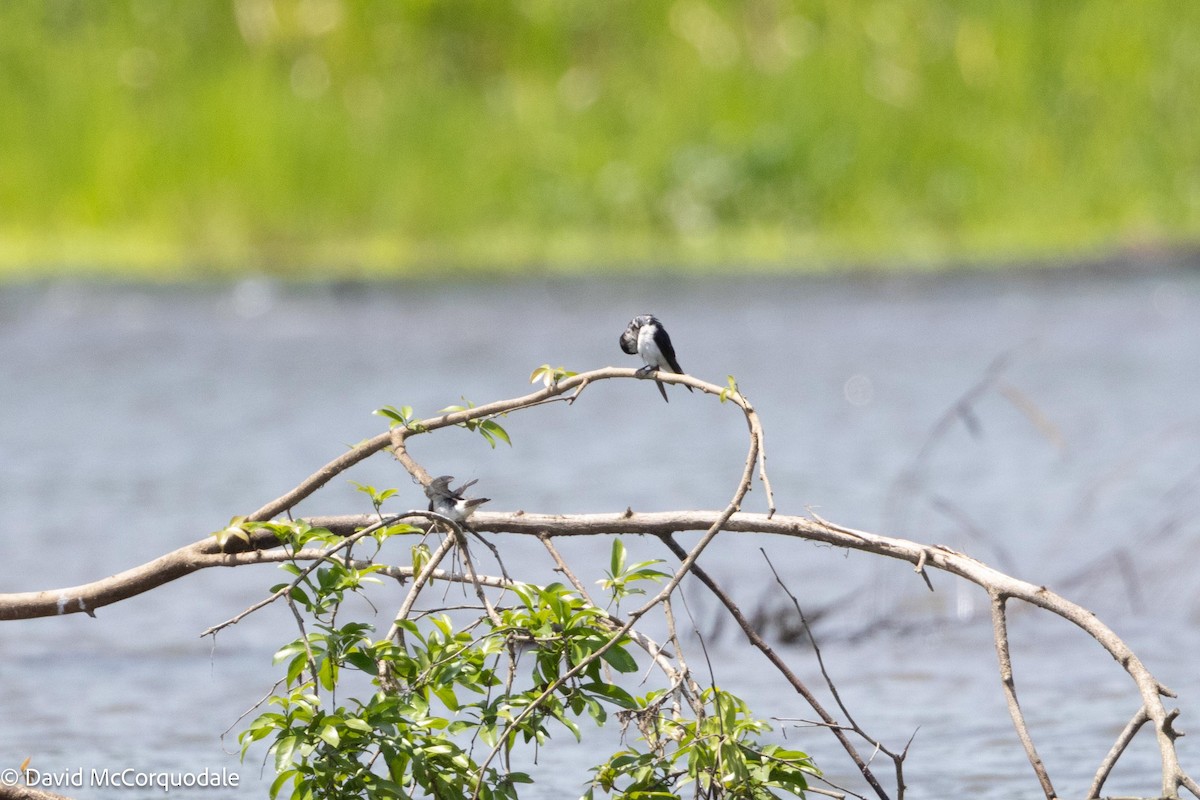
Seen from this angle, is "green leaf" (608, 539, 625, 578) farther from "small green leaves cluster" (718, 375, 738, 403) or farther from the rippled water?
the rippled water

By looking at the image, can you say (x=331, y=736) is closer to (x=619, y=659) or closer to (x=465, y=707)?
Answer: (x=465, y=707)

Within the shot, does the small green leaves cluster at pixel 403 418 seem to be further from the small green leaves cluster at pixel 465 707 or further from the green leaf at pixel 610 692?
the green leaf at pixel 610 692

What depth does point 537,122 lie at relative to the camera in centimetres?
1833

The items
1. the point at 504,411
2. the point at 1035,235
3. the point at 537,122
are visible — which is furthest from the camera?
the point at 537,122

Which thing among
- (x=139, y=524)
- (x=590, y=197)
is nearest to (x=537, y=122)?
(x=590, y=197)

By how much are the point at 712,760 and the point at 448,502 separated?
69 centimetres

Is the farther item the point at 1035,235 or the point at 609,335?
the point at 1035,235

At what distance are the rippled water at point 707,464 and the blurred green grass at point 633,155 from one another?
1059 mm

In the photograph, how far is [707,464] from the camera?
9891 mm

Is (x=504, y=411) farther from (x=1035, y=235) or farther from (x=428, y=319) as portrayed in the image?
(x=1035, y=235)

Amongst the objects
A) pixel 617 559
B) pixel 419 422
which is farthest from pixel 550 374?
pixel 617 559

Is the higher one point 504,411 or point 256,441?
point 256,441

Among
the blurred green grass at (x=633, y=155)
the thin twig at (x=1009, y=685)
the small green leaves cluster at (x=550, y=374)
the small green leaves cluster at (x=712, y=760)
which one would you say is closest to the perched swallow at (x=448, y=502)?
the small green leaves cluster at (x=550, y=374)

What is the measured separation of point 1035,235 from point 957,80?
2429mm
